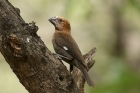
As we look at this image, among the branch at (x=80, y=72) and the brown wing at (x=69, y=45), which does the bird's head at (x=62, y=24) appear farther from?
the branch at (x=80, y=72)

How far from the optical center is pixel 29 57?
3436 mm

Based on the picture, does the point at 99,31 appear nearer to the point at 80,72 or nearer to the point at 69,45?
the point at 69,45

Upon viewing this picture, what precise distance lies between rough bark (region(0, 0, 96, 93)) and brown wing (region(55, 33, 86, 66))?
0.97m

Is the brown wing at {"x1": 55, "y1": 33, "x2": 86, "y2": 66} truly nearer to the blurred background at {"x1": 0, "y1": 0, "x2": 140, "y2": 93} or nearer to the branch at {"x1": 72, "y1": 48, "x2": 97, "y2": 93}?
the branch at {"x1": 72, "y1": 48, "x2": 97, "y2": 93}

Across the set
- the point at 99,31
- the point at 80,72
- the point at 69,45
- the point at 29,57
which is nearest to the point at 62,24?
the point at 69,45

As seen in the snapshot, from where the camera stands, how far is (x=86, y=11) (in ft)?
22.8

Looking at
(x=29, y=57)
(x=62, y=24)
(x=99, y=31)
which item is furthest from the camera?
(x=99, y=31)

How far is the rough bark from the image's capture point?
337cm

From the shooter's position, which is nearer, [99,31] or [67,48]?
[67,48]

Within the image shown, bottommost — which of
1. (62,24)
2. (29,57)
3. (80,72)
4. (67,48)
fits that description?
(29,57)

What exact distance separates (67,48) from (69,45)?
5 cm

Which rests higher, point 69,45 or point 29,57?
Result: point 69,45

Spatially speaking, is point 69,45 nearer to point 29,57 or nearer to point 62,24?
point 62,24

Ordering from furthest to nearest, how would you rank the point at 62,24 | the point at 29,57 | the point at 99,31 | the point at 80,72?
the point at 99,31
the point at 62,24
the point at 80,72
the point at 29,57
